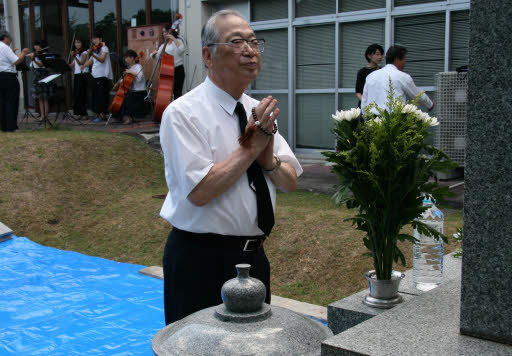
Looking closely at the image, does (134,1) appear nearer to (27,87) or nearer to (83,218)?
(27,87)

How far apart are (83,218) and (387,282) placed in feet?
19.8

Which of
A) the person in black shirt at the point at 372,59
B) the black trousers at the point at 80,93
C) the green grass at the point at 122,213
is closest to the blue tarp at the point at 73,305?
the green grass at the point at 122,213

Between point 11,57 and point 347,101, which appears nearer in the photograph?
point 347,101

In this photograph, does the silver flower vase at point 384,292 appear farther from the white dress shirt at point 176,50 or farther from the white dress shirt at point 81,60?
the white dress shirt at point 81,60

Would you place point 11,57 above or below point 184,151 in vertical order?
above

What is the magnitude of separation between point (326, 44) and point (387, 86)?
4168mm

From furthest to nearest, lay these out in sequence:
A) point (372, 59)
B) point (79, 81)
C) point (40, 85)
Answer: point (79, 81) → point (40, 85) → point (372, 59)

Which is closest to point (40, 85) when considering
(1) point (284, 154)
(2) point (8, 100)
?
(2) point (8, 100)

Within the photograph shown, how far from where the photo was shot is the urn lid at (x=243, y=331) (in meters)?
1.25

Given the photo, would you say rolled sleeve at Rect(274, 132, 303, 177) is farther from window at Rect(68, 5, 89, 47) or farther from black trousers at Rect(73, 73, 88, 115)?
window at Rect(68, 5, 89, 47)

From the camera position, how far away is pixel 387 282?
8.32 ft

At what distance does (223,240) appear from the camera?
2.38 meters

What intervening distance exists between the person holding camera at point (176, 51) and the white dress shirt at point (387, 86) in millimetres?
5781

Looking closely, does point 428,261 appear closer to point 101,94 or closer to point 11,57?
point 11,57
